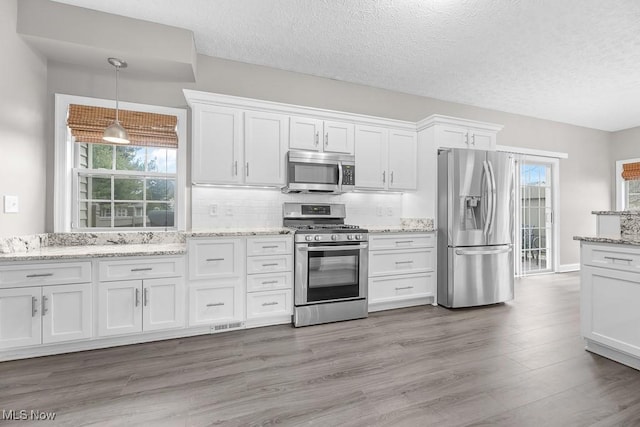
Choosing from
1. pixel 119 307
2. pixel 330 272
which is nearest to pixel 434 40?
pixel 330 272

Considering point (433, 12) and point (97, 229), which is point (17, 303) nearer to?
point (97, 229)

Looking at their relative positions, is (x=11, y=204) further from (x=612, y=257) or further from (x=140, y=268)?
(x=612, y=257)

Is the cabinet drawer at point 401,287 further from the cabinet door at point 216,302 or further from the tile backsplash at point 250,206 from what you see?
the cabinet door at point 216,302

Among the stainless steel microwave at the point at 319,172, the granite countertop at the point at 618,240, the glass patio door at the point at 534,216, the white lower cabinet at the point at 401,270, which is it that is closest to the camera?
the granite countertop at the point at 618,240

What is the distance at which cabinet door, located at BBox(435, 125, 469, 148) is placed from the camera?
3742mm

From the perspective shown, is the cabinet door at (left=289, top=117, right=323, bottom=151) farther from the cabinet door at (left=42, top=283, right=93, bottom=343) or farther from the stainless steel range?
the cabinet door at (left=42, top=283, right=93, bottom=343)

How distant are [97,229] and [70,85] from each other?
1442 mm

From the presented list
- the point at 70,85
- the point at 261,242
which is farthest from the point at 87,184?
the point at 261,242

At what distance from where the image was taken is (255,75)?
360cm

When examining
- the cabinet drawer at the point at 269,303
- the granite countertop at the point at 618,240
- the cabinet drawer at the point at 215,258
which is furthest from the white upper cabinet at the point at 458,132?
the cabinet drawer at the point at 215,258

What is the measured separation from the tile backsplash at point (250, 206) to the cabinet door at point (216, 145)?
0.31 m

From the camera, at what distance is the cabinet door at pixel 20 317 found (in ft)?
7.23

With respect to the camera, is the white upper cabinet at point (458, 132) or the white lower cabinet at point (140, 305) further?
the white upper cabinet at point (458, 132)

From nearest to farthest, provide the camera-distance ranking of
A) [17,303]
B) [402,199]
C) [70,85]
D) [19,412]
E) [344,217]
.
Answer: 1. [19,412]
2. [17,303]
3. [70,85]
4. [344,217]
5. [402,199]
